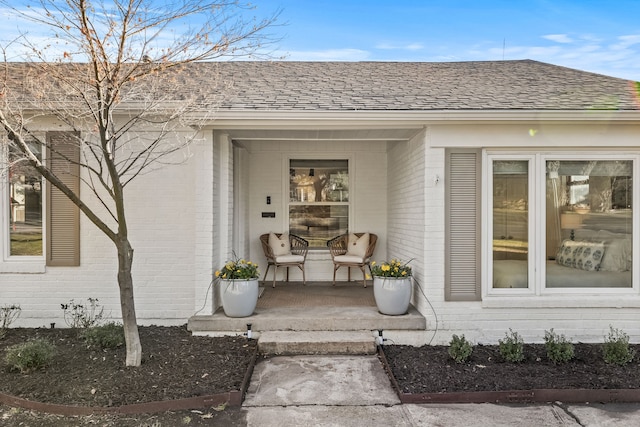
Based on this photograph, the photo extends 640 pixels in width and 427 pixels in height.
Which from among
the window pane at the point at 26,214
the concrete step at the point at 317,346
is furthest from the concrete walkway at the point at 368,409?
the window pane at the point at 26,214

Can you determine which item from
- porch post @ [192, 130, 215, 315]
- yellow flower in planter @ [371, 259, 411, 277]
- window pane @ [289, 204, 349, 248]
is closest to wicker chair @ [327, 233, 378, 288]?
window pane @ [289, 204, 349, 248]

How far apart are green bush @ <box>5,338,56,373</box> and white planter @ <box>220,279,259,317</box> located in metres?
1.73

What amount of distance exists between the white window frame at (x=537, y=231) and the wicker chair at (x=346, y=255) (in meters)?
2.22

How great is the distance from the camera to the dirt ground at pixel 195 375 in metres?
3.26

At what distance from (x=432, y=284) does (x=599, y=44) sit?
6.47 m

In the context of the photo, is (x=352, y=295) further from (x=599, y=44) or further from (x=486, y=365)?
(x=599, y=44)

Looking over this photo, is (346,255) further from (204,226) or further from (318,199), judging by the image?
(204,226)

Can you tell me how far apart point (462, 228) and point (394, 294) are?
1083 mm

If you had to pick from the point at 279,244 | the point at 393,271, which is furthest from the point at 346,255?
the point at 393,271

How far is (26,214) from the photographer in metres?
5.16

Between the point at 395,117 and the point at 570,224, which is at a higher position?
the point at 395,117

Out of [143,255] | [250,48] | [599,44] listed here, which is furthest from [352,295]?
[599,44]

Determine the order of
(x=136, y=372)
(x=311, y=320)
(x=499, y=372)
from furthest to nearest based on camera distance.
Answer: (x=311, y=320) → (x=499, y=372) → (x=136, y=372)

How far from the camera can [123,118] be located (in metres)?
4.99
